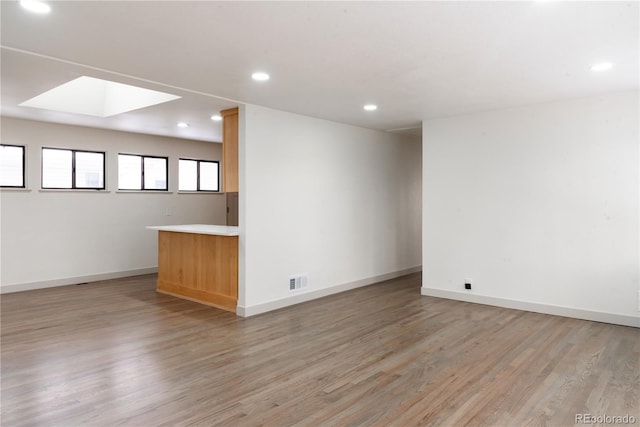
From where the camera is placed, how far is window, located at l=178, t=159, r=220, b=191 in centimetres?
805

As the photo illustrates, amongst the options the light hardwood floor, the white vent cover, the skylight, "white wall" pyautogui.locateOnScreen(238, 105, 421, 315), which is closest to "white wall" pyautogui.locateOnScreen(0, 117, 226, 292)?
the skylight

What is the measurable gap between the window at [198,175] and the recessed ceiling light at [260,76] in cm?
467

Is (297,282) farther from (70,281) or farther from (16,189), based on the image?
(16,189)

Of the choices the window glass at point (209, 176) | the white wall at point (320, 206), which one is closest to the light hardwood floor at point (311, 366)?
the white wall at point (320, 206)

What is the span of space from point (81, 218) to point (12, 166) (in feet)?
3.87

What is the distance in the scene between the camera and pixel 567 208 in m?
4.65

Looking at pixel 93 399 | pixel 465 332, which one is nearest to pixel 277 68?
pixel 93 399

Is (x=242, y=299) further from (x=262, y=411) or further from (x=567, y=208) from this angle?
(x=567, y=208)

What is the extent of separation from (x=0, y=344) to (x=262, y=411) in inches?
111

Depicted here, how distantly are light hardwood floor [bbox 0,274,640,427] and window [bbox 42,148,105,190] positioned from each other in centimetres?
222

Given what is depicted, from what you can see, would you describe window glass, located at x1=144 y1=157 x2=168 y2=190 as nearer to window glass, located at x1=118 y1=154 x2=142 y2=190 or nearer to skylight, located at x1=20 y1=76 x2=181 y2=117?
window glass, located at x1=118 y1=154 x2=142 y2=190

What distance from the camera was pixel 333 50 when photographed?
3021 mm

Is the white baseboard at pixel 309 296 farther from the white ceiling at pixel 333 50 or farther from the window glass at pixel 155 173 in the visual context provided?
the window glass at pixel 155 173

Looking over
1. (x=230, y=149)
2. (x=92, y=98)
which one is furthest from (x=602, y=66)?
(x=92, y=98)
